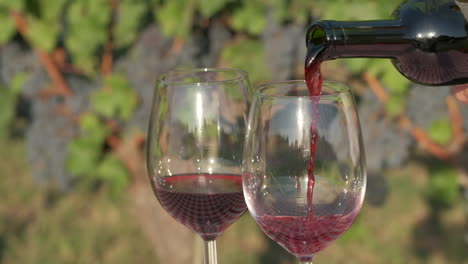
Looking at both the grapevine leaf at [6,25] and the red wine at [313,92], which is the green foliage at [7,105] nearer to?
the grapevine leaf at [6,25]

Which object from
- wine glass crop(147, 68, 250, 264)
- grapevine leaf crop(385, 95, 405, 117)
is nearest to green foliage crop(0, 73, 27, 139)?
grapevine leaf crop(385, 95, 405, 117)

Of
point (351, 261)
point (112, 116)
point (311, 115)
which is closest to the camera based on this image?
point (311, 115)

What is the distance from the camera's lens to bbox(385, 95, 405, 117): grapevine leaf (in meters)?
3.22

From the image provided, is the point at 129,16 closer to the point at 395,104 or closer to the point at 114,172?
the point at 114,172

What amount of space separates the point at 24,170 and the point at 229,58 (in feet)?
11.0

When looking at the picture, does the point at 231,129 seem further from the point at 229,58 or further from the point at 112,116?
the point at 112,116

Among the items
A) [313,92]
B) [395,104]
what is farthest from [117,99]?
[313,92]

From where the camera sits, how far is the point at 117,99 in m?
3.63

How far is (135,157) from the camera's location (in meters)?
3.88

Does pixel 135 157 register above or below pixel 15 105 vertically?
below

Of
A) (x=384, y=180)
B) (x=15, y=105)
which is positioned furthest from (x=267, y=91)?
(x=15, y=105)

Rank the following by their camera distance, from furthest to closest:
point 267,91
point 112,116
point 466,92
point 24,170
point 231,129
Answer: point 24,170
point 112,116
point 466,92
point 231,129
point 267,91

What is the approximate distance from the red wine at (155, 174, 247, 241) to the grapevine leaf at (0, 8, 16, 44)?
2312 millimetres

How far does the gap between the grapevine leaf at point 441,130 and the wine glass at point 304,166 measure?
1.91 m
